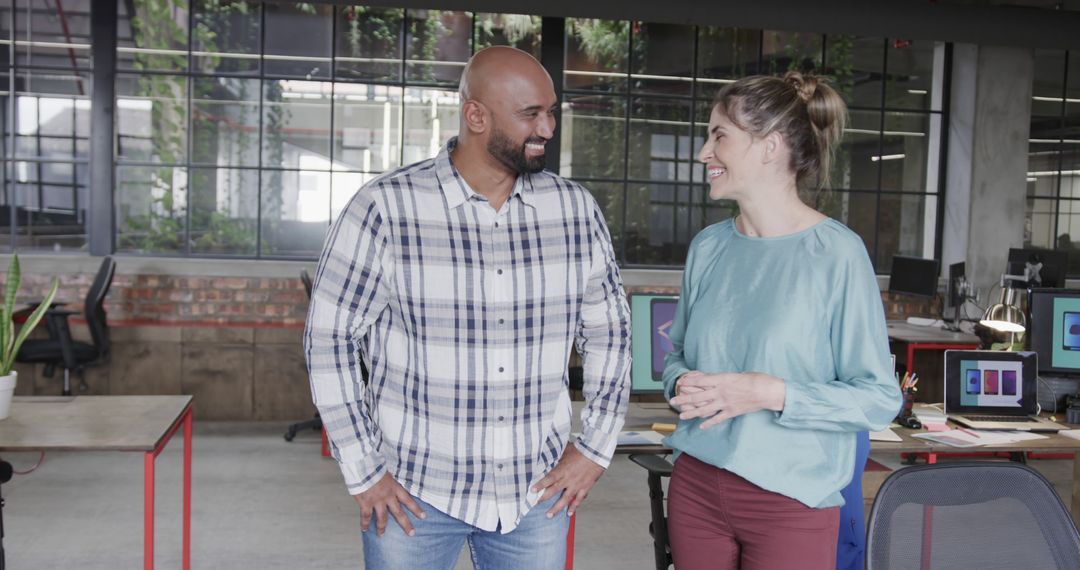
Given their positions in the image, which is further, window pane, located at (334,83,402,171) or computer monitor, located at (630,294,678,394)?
window pane, located at (334,83,402,171)

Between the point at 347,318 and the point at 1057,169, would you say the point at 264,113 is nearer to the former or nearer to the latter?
the point at 347,318

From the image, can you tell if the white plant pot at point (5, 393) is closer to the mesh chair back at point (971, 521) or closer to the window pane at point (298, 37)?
the mesh chair back at point (971, 521)

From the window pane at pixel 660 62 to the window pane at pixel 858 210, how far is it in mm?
1741

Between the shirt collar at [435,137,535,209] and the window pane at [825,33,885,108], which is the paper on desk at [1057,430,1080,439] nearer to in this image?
the shirt collar at [435,137,535,209]

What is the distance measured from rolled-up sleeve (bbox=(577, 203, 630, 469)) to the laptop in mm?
2212

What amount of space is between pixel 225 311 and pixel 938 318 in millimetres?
5838

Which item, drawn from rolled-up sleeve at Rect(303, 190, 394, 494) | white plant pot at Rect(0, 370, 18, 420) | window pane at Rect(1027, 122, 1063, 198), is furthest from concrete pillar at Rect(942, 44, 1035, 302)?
rolled-up sleeve at Rect(303, 190, 394, 494)

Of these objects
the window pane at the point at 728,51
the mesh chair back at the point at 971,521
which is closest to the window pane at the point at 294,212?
the window pane at the point at 728,51

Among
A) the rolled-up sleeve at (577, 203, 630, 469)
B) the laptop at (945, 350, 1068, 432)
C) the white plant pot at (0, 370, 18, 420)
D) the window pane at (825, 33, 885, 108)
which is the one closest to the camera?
the rolled-up sleeve at (577, 203, 630, 469)

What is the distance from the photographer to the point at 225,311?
7.04 metres

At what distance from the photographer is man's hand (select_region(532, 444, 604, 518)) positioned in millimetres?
1684

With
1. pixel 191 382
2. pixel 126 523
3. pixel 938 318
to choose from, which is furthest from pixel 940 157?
pixel 126 523

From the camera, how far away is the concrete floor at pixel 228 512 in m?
3.89

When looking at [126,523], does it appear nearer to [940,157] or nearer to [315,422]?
[315,422]
